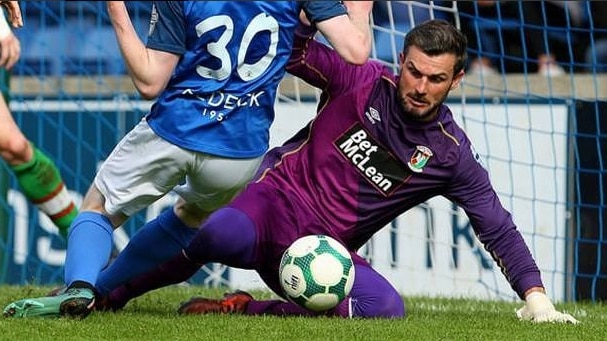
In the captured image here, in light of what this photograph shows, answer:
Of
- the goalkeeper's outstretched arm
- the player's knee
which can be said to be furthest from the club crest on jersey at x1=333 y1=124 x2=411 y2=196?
the player's knee

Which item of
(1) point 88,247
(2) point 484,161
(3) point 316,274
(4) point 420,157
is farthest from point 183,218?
(2) point 484,161

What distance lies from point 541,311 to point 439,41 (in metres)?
1.19

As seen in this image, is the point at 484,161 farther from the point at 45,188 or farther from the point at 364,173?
the point at 45,188

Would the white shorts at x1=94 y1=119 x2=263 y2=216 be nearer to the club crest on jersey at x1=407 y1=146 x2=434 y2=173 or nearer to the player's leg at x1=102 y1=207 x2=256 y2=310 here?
the player's leg at x1=102 y1=207 x2=256 y2=310

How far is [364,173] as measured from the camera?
20.1 feet

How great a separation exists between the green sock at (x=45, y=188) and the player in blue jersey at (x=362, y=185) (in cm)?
114

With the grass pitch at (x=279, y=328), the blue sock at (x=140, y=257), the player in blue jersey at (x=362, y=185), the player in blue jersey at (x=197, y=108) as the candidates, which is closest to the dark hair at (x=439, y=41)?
the player in blue jersey at (x=362, y=185)

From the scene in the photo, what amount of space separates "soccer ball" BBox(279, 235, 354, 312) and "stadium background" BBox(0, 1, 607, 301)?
2.77 metres

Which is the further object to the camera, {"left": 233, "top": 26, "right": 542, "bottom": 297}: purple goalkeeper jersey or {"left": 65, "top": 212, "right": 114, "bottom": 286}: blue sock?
{"left": 233, "top": 26, "right": 542, "bottom": 297}: purple goalkeeper jersey

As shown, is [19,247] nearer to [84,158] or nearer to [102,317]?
[84,158]

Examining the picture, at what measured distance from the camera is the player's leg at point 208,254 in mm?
5871

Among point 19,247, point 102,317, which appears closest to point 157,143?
point 102,317

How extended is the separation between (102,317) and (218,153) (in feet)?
2.69

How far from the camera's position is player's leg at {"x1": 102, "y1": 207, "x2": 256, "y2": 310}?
5871 millimetres
